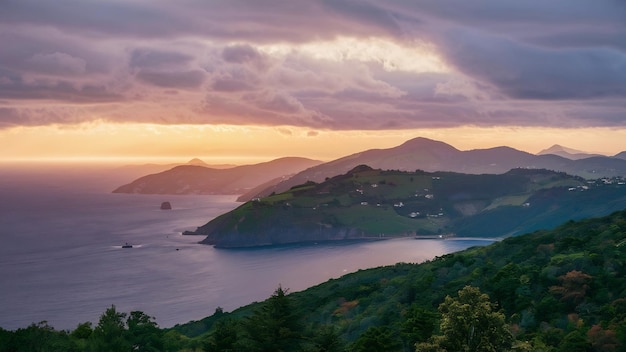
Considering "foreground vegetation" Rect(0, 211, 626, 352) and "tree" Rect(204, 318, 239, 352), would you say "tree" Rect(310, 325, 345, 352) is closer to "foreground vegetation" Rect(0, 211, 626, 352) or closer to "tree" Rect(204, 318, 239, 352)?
"foreground vegetation" Rect(0, 211, 626, 352)

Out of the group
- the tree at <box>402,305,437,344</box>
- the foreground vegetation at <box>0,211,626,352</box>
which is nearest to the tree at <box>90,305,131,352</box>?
the foreground vegetation at <box>0,211,626,352</box>

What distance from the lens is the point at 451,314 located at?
24.8 m

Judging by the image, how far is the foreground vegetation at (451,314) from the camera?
2650 centimetres

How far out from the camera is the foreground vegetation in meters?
26.5

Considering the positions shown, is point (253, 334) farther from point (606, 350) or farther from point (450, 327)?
point (606, 350)

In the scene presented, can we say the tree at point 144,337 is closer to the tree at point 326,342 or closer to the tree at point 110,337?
the tree at point 110,337

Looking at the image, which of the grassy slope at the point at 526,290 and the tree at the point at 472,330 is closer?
the tree at the point at 472,330

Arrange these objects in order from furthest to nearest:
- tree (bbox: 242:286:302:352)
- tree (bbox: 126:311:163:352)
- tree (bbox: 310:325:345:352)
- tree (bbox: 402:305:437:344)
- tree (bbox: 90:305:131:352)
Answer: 1. tree (bbox: 126:311:163:352)
2. tree (bbox: 90:305:131:352)
3. tree (bbox: 402:305:437:344)
4. tree (bbox: 242:286:302:352)
5. tree (bbox: 310:325:345:352)

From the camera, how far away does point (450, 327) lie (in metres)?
24.6

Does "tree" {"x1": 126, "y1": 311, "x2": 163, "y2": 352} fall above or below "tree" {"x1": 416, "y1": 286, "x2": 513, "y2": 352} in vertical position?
below

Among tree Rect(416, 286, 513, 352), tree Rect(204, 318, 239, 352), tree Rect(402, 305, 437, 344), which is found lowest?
tree Rect(402, 305, 437, 344)

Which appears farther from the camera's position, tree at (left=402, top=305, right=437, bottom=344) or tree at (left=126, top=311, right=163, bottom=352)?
tree at (left=126, top=311, right=163, bottom=352)

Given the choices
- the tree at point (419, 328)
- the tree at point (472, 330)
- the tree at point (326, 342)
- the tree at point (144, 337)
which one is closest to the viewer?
the tree at point (472, 330)

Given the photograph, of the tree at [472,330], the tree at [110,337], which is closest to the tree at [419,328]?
the tree at [472,330]
